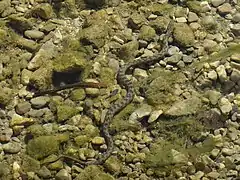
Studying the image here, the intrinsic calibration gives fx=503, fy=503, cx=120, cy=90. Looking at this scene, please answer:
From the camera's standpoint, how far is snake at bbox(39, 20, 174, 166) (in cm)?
726

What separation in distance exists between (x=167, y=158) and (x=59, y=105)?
6.15 ft

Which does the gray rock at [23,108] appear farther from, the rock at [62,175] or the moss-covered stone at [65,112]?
the rock at [62,175]

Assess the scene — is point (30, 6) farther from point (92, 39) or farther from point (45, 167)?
point (45, 167)

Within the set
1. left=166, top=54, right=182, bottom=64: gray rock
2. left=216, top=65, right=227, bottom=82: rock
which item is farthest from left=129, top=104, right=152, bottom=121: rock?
left=216, top=65, right=227, bottom=82: rock

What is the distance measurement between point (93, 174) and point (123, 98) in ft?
4.53

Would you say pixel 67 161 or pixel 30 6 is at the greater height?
pixel 30 6

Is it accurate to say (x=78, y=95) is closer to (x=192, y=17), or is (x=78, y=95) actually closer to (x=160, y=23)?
(x=160, y=23)

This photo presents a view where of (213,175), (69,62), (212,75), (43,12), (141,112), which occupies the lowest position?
(213,175)

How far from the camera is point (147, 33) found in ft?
28.0

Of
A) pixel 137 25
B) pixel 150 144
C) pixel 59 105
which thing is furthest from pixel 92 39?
pixel 150 144

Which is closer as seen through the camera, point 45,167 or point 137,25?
point 45,167

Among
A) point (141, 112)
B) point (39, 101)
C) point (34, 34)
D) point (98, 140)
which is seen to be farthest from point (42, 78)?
point (141, 112)

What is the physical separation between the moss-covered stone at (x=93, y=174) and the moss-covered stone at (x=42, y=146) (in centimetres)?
54

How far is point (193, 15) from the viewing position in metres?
Answer: 8.80
